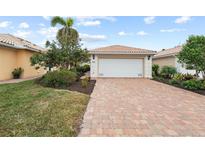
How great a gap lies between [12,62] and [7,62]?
3.40 ft

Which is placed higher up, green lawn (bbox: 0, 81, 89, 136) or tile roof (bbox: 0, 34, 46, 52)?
tile roof (bbox: 0, 34, 46, 52)

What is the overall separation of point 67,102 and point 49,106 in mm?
720

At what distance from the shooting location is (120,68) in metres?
19.6

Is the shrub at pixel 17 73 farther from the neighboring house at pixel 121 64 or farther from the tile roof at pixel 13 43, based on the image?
the neighboring house at pixel 121 64

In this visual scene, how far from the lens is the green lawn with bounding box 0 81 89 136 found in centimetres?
454

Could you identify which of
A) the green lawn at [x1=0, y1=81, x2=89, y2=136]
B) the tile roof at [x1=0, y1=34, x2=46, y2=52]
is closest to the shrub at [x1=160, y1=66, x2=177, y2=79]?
the tile roof at [x1=0, y1=34, x2=46, y2=52]

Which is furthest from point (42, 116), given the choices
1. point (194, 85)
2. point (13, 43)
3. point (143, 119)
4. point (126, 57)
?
point (126, 57)

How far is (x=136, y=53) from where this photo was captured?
19062mm

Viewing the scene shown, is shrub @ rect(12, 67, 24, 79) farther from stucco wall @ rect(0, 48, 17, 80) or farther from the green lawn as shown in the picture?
the green lawn

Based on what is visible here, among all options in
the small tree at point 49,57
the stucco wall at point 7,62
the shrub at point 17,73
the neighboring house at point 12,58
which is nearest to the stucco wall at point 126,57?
the small tree at point 49,57

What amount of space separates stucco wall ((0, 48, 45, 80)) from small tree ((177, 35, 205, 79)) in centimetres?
1351

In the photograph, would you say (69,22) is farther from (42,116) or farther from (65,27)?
(42,116)
